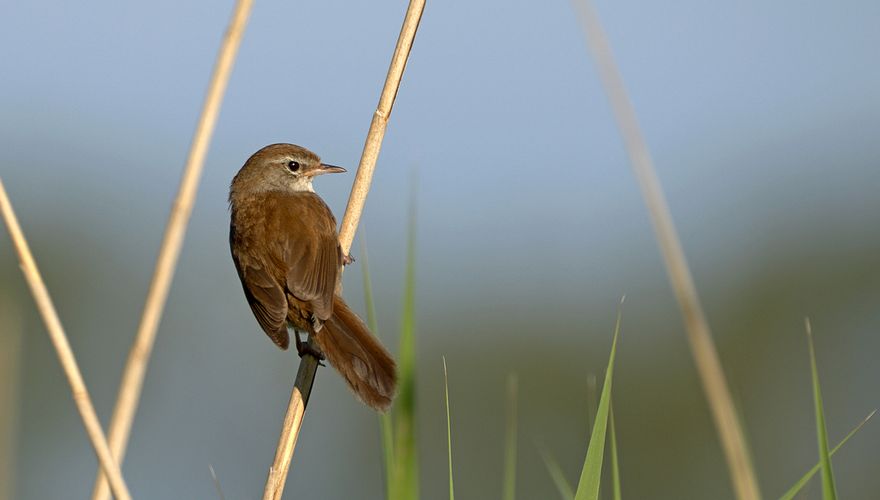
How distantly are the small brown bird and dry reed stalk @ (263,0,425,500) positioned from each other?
0.72 ft

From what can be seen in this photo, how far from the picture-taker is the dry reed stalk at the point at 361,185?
9.87 feet

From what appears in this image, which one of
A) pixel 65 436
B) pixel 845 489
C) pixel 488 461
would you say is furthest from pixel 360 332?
pixel 65 436

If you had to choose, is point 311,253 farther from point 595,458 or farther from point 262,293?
point 595,458

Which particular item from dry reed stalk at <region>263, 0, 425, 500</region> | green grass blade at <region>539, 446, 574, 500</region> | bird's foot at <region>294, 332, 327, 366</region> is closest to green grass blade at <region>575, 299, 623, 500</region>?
green grass blade at <region>539, 446, 574, 500</region>

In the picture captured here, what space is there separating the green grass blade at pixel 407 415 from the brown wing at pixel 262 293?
6.55 ft

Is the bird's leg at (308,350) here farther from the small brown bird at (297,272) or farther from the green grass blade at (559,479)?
the green grass blade at (559,479)

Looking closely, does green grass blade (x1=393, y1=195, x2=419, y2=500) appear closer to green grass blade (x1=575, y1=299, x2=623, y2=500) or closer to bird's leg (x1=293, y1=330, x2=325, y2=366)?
green grass blade (x1=575, y1=299, x2=623, y2=500)

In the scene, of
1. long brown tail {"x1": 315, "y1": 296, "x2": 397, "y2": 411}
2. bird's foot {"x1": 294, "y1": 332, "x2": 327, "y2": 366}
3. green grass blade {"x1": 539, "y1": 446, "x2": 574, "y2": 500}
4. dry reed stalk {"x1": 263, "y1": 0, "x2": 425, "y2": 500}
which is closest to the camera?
green grass blade {"x1": 539, "y1": 446, "x2": 574, "y2": 500}

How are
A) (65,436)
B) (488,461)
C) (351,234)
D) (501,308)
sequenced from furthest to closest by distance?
(501,308)
(65,436)
(488,461)
(351,234)

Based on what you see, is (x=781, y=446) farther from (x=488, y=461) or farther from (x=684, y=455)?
(x=488, y=461)

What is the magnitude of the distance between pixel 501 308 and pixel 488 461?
332 inches

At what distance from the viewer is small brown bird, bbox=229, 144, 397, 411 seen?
148 inches

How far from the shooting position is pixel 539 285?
28453mm

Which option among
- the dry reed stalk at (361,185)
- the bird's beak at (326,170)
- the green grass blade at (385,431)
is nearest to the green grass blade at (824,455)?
the green grass blade at (385,431)
